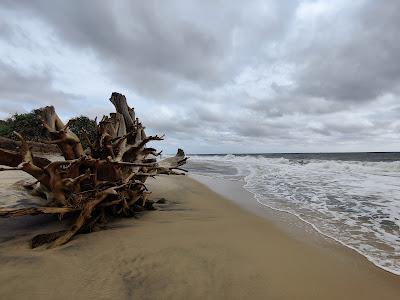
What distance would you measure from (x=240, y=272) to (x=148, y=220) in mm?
2524

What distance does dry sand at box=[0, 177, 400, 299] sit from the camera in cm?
261

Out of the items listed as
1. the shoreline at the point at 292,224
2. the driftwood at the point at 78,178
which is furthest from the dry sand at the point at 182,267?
the driftwood at the point at 78,178

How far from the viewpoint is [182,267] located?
10.2 feet

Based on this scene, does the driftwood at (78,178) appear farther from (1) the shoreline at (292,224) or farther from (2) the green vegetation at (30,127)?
(2) the green vegetation at (30,127)

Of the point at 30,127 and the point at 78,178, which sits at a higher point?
the point at 30,127

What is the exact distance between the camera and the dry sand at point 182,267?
2613 millimetres

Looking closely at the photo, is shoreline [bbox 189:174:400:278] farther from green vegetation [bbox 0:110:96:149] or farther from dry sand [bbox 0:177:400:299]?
green vegetation [bbox 0:110:96:149]

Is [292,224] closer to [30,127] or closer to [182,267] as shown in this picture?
[182,267]

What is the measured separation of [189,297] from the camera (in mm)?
2553

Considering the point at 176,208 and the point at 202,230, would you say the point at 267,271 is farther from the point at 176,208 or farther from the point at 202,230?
the point at 176,208

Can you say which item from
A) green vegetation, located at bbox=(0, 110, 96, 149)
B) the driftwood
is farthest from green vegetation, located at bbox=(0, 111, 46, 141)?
the driftwood

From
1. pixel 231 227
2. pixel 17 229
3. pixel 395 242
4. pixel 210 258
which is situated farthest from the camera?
pixel 231 227

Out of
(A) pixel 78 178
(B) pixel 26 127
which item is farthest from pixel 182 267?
(B) pixel 26 127

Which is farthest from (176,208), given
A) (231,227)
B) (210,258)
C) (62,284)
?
(62,284)
